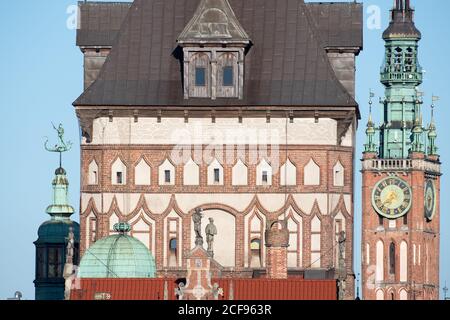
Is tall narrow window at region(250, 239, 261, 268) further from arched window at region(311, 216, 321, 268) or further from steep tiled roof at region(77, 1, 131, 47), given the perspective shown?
steep tiled roof at region(77, 1, 131, 47)

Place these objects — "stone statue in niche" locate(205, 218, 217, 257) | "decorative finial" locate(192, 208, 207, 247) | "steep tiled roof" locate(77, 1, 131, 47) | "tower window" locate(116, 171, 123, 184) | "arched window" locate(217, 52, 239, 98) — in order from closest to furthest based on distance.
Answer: "decorative finial" locate(192, 208, 207, 247)
"stone statue in niche" locate(205, 218, 217, 257)
"arched window" locate(217, 52, 239, 98)
"tower window" locate(116, 171, 123, 184)
"steep tiled roof" locate(77, 1, 131, 47)

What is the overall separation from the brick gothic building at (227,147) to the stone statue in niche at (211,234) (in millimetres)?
1047

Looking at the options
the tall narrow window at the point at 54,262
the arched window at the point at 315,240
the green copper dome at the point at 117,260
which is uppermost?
the tall narrow window at the point at 54,262

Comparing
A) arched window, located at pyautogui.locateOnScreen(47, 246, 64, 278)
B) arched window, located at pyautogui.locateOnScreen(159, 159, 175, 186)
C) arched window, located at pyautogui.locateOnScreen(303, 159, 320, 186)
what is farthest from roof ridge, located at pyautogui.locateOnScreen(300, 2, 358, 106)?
arched window, located at pyautogui.locateOnScreen(47, 246, 64, 278)

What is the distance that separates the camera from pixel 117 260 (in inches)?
4483

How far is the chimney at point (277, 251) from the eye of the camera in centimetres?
11338

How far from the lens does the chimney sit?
113m

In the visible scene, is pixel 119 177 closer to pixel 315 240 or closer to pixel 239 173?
pixel 239 173

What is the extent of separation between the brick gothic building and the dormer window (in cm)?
4

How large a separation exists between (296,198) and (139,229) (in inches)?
248

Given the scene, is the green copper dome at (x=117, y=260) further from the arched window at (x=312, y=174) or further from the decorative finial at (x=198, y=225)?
the arched window at (x=312, y=174)

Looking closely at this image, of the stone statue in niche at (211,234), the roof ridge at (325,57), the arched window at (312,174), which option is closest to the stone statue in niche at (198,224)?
the stone statue in niche at (211,234)
